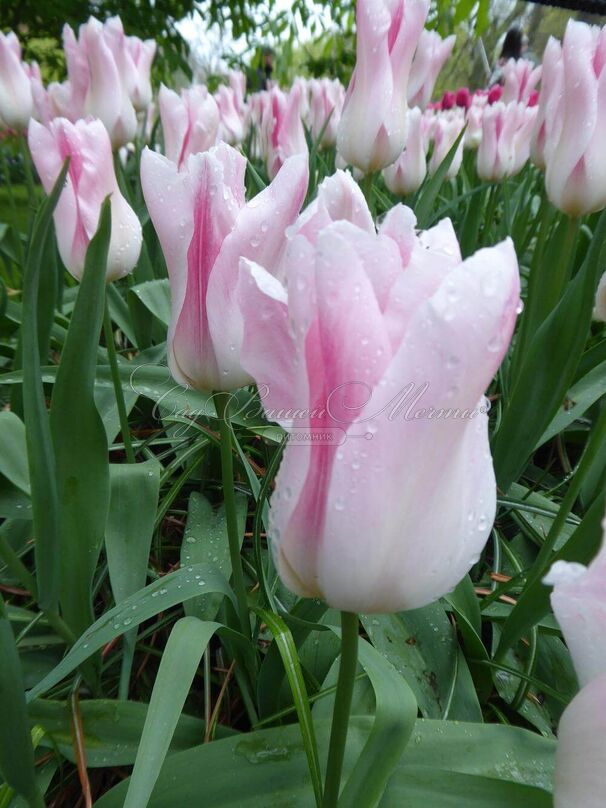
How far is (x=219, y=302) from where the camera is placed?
0.48 m

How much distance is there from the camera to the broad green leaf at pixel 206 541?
2.22 feet

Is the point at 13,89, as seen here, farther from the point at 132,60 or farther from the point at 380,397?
the point at 380,397

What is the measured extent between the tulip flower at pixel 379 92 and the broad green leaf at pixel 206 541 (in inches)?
22.4

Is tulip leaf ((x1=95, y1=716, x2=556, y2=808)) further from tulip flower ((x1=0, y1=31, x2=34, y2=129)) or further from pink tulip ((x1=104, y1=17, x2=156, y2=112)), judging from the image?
tulip flower ((x1=0, y1=31, x2=34, y2=129))

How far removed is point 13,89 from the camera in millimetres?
1583

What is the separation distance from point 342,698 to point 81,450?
339 mm

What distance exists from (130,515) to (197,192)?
1.23ft

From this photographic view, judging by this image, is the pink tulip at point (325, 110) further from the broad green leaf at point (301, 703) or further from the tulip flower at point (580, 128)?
the broad green leaf at point (301, 703)

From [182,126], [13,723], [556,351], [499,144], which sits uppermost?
[499,144]

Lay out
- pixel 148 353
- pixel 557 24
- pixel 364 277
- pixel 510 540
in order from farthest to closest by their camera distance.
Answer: pixel 557 24
pixel 148 353
pixel 510 540
pixel 364 277

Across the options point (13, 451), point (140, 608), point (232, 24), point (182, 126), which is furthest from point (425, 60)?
point (232, 24)

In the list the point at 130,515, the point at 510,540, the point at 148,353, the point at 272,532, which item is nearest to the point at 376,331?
the point at 272,532

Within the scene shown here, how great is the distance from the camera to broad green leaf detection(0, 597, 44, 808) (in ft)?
1.34

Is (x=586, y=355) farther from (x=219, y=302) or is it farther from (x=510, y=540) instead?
(x=219, y=302)
